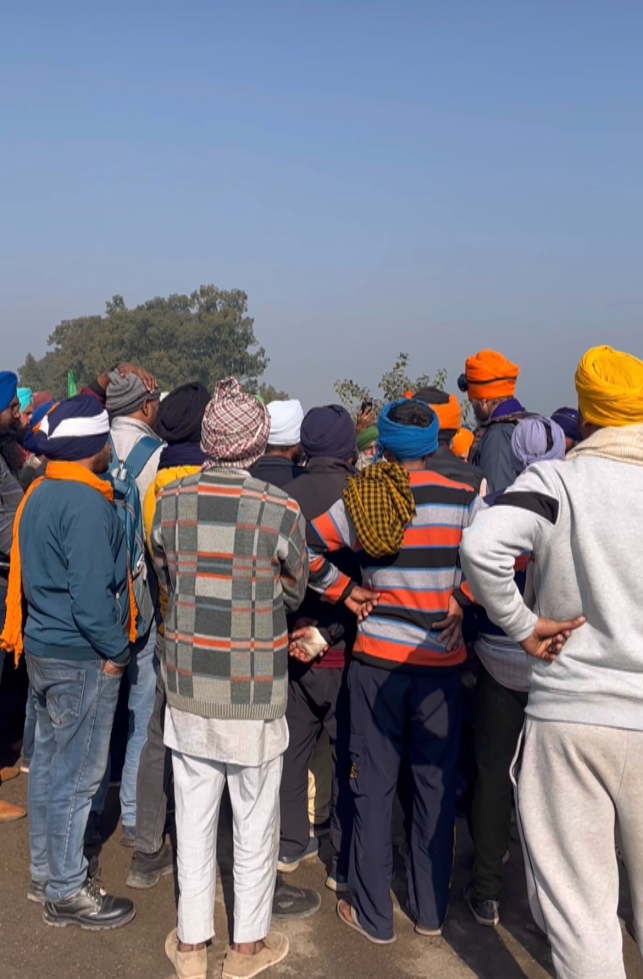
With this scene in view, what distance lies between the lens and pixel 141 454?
15.1 feet

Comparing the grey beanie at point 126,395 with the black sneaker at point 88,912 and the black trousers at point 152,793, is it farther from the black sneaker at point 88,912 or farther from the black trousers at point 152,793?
the black sneaker at point 88,912

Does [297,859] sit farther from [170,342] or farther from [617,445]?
[170,342]

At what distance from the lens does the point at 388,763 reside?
11.8 ft

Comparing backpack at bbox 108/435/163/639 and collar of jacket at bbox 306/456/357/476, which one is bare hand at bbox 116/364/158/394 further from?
collar of jacket at bbox 306/456/357/476

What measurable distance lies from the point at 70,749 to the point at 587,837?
2.11 metres

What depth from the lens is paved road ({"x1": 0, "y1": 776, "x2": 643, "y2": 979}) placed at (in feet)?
11.1

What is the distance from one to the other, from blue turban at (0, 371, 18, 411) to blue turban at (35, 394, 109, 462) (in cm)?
149

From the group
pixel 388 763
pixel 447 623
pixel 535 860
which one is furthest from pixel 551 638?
pixel 388 763

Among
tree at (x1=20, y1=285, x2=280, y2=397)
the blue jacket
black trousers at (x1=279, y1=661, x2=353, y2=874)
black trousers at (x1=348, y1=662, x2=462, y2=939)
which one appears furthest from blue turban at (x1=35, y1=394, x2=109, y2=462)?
tree at (x1=20, y1=285, x2=280, y2=397)

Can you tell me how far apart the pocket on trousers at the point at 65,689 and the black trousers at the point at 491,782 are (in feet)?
5.47

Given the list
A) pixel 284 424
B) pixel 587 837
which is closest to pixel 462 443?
pixel 284 424

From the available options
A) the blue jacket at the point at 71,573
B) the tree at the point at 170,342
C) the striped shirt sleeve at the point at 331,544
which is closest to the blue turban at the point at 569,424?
the striped shirt sleeve at the point at 331,544

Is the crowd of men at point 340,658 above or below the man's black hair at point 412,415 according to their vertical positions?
below

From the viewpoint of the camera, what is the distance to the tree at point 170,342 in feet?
190
